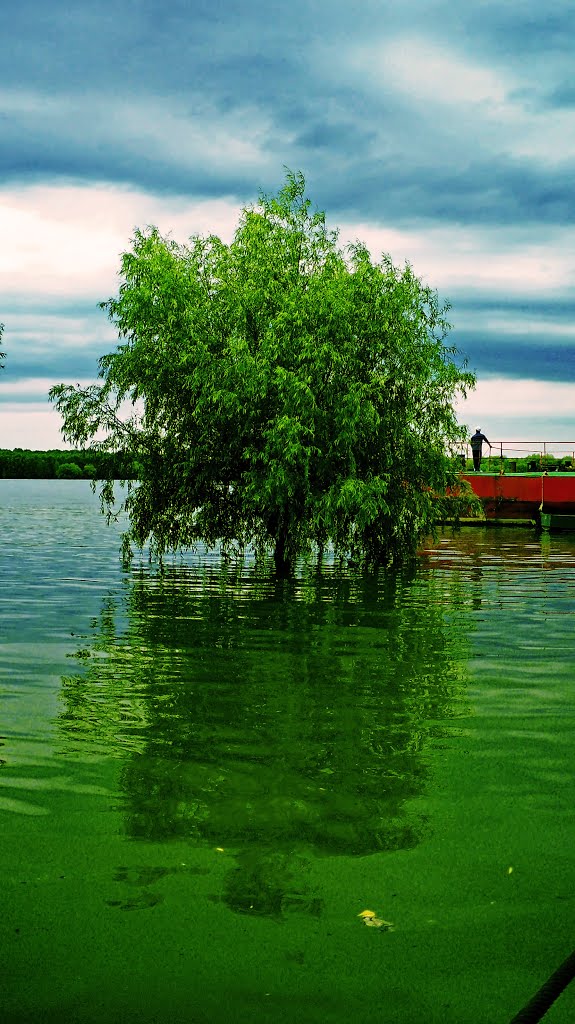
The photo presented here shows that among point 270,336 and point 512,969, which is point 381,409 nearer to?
point 270,336

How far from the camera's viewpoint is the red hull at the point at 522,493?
182ft

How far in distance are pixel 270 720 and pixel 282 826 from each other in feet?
11.7

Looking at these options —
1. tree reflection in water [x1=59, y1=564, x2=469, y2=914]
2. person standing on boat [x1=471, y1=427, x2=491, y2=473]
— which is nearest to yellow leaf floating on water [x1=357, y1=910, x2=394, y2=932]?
tree reflection in water [x1=59, y1=564, x2=469, y2=914]

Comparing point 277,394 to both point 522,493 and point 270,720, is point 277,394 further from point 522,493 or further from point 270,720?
point 522,493

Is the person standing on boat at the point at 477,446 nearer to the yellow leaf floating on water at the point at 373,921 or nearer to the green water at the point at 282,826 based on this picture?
the green water at the point at 282,826

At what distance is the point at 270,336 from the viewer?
76.6 ft

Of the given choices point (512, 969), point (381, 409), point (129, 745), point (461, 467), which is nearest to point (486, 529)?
point (461, 467)

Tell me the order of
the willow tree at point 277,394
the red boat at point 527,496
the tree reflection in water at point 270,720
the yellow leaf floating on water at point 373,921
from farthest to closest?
1. the red boat at point 527,496
2. the willow tree at point 277,394
3. the tree reflection in water at point 270,720
4. the yellow leaf floating on water at point 373,921

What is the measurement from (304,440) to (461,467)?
6.61m

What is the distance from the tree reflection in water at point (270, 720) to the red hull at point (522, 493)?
116 feet

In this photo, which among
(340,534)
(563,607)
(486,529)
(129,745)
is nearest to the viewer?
(129,745)

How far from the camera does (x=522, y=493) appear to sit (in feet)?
184

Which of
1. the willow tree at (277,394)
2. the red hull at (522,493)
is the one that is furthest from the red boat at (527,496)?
the willow tree at (277,394)

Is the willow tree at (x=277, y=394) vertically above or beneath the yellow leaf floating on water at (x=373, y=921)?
above
